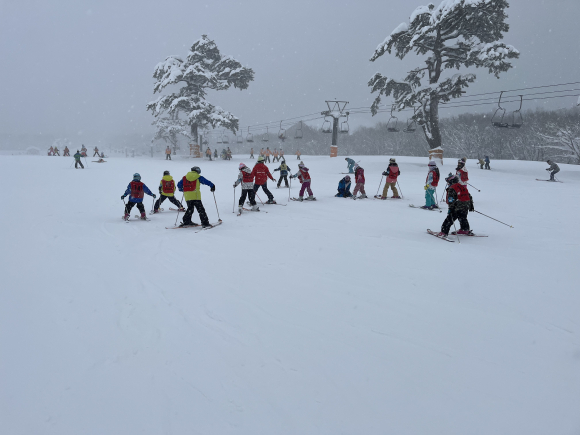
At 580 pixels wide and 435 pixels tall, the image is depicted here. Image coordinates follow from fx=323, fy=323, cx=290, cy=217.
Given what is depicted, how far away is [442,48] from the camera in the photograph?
2264 cm

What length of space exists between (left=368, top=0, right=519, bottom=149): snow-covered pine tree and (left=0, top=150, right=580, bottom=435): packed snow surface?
57.6 ft

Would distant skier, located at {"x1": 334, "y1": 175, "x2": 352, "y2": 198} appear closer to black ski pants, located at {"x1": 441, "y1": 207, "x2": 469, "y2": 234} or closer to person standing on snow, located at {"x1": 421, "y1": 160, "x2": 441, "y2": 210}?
person standing on snow, located at {"x1": 421, "y1": 160, "x2": 441, "y2": 210}

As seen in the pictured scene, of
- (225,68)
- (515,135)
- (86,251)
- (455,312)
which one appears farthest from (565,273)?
(515,135)

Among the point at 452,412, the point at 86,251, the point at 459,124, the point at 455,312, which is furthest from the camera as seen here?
the point at 459,124

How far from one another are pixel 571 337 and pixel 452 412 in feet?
6.52

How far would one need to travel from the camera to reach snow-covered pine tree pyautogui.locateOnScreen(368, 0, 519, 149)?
67.1ft

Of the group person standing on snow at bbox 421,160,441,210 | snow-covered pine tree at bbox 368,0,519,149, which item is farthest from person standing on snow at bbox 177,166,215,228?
snow-covered pine tree at bbox 368,0,519,149

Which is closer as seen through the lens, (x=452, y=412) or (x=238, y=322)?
(x=452, y=412)

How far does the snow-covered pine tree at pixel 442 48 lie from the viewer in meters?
20.5

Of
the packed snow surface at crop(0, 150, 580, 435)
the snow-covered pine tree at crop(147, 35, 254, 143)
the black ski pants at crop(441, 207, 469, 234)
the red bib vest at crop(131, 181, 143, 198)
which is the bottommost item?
the packed snow surface at crop(0, 150, 580, 435)

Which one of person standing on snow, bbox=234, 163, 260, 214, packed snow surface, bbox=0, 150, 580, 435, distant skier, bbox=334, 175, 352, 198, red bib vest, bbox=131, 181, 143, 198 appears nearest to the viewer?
packed snow surface, bbox=0, 150, 580, 435

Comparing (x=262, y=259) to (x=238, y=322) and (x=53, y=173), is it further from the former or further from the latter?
(x=53, y=173)

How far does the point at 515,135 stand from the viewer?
57844 mm

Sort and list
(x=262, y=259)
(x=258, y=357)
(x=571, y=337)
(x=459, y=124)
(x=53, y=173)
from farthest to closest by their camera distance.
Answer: (x=459, y=124) → (x=53, y=173) → (x=262, y=259) → (x=571, y=337) → (x=258, y=357)
